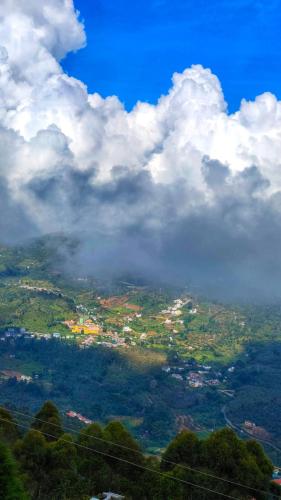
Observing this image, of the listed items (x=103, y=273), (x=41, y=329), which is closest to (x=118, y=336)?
(x=41, y=329)

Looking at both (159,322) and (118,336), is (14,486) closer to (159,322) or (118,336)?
(118,336)

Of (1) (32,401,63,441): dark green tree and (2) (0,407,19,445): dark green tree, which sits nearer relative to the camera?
(2) (0,407,19,445): dark green tree

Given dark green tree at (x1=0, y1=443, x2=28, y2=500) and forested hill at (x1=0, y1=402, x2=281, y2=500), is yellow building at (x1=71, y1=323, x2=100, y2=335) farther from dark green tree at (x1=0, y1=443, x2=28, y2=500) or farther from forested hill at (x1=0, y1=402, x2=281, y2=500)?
dark green tree at (x1=0, y1=443, x2=28, y2=500)

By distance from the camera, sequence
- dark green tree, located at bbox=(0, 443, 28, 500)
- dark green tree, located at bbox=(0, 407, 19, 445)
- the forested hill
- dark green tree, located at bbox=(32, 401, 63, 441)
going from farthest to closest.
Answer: dark green tree, located at bbox=(32, 401, 63, 441)
dark green tree, located at bbox=(0, 407, 19, 445)
the forested hill
dark green tree, located at bbox=(0, 443, 28, 500)

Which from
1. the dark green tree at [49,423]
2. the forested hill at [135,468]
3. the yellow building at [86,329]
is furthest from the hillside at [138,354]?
the dark green tree at [49,423]

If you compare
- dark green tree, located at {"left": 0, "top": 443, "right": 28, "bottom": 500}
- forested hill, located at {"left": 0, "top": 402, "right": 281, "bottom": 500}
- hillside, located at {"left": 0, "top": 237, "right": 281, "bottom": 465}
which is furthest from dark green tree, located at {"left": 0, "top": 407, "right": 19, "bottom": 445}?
hillside, located at {"left": 0, "top": 237, "right": 281, "bottom": 465}

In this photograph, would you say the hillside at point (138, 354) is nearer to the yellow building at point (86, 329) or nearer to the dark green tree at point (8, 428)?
the yellow building at point (86, 329)

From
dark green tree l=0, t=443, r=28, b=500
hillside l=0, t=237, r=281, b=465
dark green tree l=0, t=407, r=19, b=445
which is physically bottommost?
dark green tree l=0, t=443, r=28, b=500

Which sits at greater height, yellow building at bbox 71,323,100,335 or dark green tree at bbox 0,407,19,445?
yellow building at bbox 71,323,100,335
